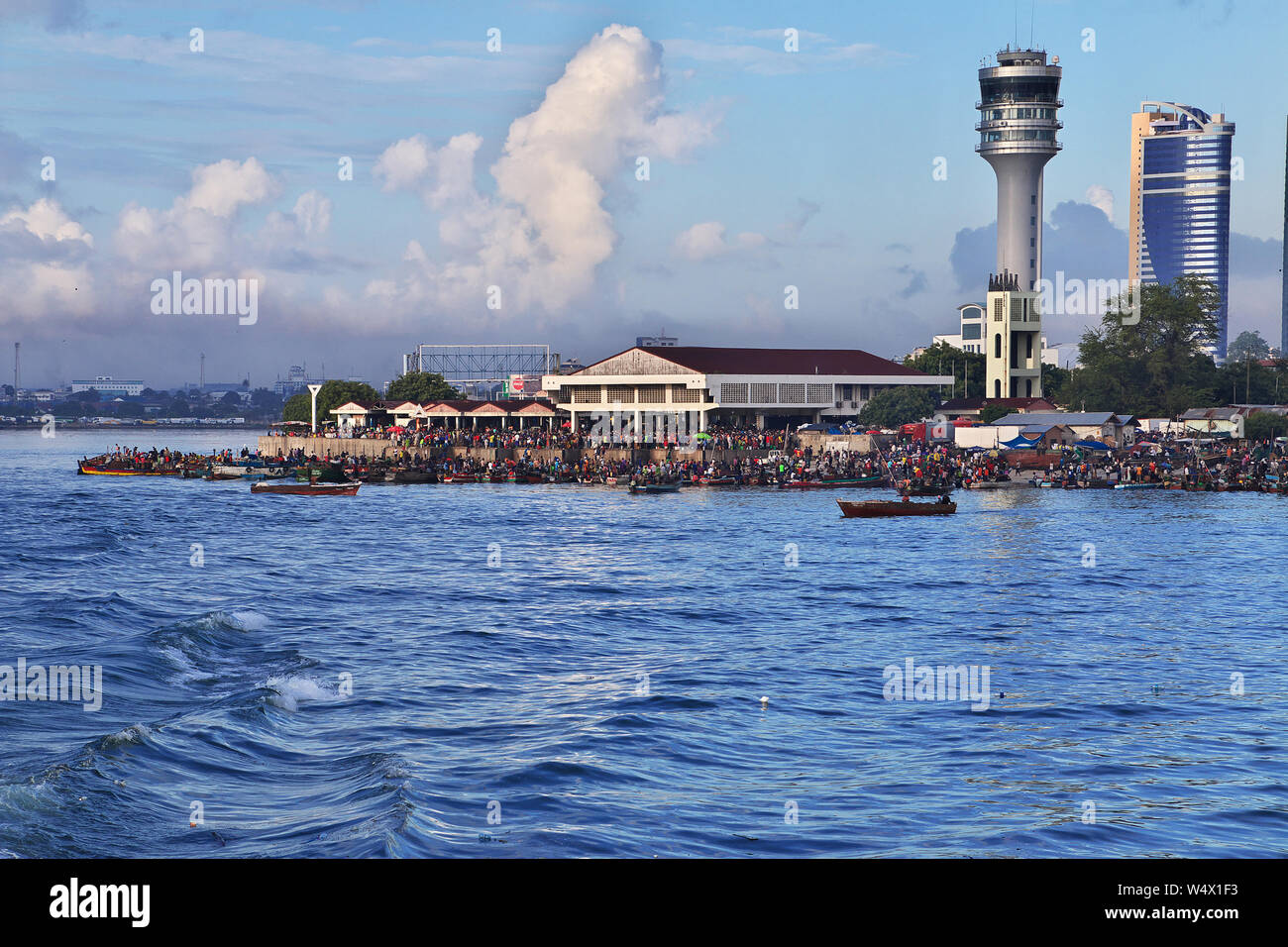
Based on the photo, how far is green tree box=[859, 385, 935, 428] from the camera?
351ft

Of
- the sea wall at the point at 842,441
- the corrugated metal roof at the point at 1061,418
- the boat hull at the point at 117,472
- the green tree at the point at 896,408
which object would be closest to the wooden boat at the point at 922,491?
the sea wall at the point at 842,441

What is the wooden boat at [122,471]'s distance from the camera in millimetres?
103375

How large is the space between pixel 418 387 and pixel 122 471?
4107 centimetres

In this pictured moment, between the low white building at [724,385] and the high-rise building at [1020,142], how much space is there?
4398 centimetres

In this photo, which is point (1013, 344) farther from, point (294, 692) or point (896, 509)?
point (294, 692)

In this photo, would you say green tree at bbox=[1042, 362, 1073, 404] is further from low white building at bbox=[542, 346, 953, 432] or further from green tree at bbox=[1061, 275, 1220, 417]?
low white building at bbox=[542, 346, 953, 432]

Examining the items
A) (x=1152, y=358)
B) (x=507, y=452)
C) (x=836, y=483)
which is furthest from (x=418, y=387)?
(x=1152, y=358)

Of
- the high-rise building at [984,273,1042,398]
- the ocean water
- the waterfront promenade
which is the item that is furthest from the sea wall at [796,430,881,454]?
the ocean water

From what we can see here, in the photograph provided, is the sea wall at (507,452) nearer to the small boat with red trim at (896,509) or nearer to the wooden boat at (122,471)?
the wooden boat at (122,471)

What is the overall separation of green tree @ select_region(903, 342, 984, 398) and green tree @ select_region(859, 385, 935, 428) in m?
24.8

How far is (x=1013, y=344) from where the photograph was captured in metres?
132
